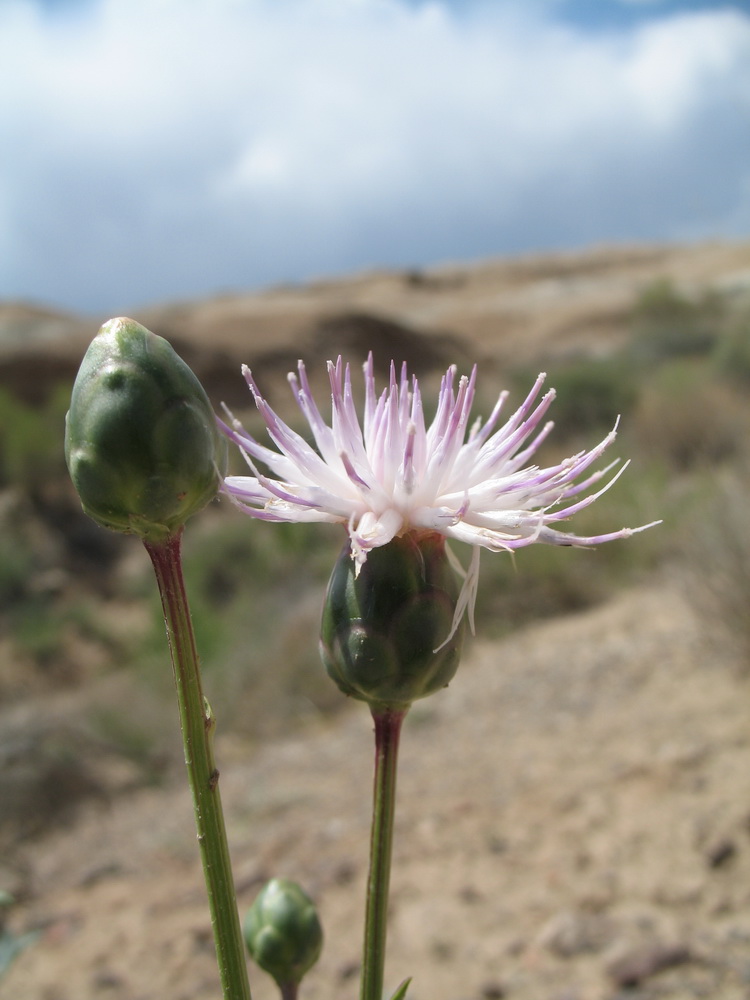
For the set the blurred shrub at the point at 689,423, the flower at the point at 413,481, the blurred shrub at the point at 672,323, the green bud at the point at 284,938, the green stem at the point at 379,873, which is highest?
the blurred shrub at the point at 672,323

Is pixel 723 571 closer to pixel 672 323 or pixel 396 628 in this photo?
pixel 396 628

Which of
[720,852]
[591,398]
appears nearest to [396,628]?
[720,852]

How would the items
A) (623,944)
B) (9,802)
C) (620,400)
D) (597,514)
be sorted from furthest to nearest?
(620,400) → (597,514) → (9,802) → (623,944)

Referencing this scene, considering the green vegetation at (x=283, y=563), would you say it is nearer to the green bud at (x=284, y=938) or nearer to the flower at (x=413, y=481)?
the green bud at (x=284, y=938)

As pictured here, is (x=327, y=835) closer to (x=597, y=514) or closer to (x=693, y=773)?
(x=693, y=773)

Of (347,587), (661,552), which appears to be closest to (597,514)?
(661,552)

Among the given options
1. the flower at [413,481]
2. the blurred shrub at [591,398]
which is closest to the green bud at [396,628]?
the flower at [413,481]
